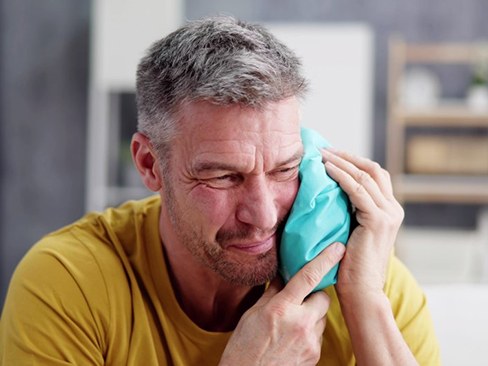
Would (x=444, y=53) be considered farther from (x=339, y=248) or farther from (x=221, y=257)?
(x=221, y=257)

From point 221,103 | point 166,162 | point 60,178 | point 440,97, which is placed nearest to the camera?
point 221,103

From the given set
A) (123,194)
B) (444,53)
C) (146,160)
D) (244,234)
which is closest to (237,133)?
(244,234)

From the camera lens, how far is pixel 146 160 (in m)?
1.42

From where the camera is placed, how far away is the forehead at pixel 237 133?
1.20 metres

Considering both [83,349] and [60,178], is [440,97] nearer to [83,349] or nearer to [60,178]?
[60,178]

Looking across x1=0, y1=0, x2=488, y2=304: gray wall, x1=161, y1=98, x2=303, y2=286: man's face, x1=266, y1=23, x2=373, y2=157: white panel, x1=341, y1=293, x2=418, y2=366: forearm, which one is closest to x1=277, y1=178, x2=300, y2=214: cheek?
x1=161, y1=98, x2=303, y2=286: man's face

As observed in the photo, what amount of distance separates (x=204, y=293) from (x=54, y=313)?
1.03 ft

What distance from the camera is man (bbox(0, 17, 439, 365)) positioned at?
122cm

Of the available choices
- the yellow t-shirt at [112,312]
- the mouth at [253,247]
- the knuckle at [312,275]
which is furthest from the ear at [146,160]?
the knuckle at [312,275]

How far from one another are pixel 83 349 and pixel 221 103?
500 mm

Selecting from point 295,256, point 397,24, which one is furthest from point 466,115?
point 295,256

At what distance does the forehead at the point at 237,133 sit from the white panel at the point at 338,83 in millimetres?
2728

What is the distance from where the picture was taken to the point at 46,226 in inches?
181

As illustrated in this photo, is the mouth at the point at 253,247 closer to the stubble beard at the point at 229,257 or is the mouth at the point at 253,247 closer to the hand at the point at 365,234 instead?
the stubble beard at the point at 229,257
